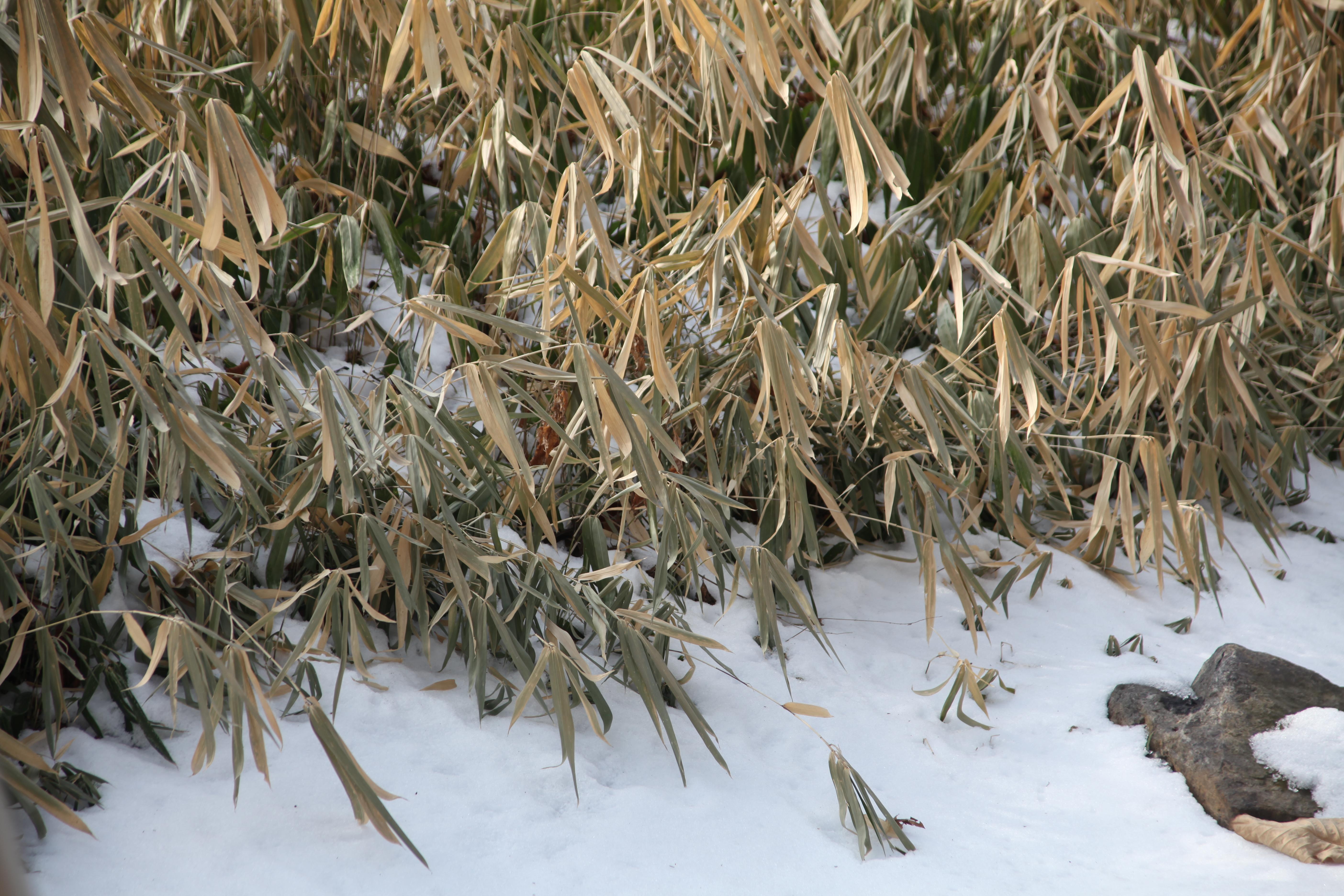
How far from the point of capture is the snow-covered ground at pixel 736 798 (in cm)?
98

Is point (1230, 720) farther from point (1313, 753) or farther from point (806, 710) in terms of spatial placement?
point (806, 710)

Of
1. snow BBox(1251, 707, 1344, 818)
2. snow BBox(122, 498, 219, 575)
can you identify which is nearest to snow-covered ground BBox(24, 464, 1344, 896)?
snow BBox(1251, 707, 1344, 818)

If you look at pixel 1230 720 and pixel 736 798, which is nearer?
pixel 736 798

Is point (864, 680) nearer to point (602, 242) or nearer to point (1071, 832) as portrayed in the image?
point (1071, 832)

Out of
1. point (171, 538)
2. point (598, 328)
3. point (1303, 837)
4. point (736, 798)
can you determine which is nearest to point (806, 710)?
point (736, 798)

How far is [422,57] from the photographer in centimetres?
92

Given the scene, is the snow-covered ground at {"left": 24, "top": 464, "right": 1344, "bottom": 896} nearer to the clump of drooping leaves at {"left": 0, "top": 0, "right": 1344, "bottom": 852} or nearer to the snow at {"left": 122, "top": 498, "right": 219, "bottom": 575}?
the clump of drooping leaves at {"left": 0, "top": 0, "right": 1344, "bottom": 852}

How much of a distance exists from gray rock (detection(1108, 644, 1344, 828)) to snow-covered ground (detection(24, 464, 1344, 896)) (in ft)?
0.10

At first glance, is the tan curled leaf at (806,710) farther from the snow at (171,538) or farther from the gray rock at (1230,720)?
the snow at (171,538)

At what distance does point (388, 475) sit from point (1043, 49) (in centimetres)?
140

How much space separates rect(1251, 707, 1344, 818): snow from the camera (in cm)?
122

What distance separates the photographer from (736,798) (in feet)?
3.90

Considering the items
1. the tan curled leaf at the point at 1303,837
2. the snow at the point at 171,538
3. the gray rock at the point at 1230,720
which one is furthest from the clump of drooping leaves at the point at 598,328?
the tan curled leaf at the point at 1303,837

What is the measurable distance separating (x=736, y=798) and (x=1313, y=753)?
79 cm
